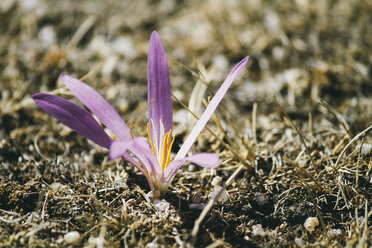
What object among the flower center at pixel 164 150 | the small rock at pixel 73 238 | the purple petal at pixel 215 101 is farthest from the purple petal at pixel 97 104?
the small rock at pixel 73 238

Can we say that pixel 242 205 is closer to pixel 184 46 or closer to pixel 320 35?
pixel 184 46

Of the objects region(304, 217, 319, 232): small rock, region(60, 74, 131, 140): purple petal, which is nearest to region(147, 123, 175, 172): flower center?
region(60, 74, 131, 140): purple petal

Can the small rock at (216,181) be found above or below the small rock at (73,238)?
below

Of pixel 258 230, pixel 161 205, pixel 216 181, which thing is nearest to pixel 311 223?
pixel 258 230

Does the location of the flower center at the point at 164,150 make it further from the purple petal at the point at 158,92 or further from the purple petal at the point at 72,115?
the purple petal at the point at 72,115

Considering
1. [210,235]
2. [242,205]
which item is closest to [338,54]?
[242,205]

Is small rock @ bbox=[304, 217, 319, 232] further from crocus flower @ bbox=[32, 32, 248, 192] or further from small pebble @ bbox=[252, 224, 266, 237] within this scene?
crocus flower @ bbox=[32, 32, 248, 192]
